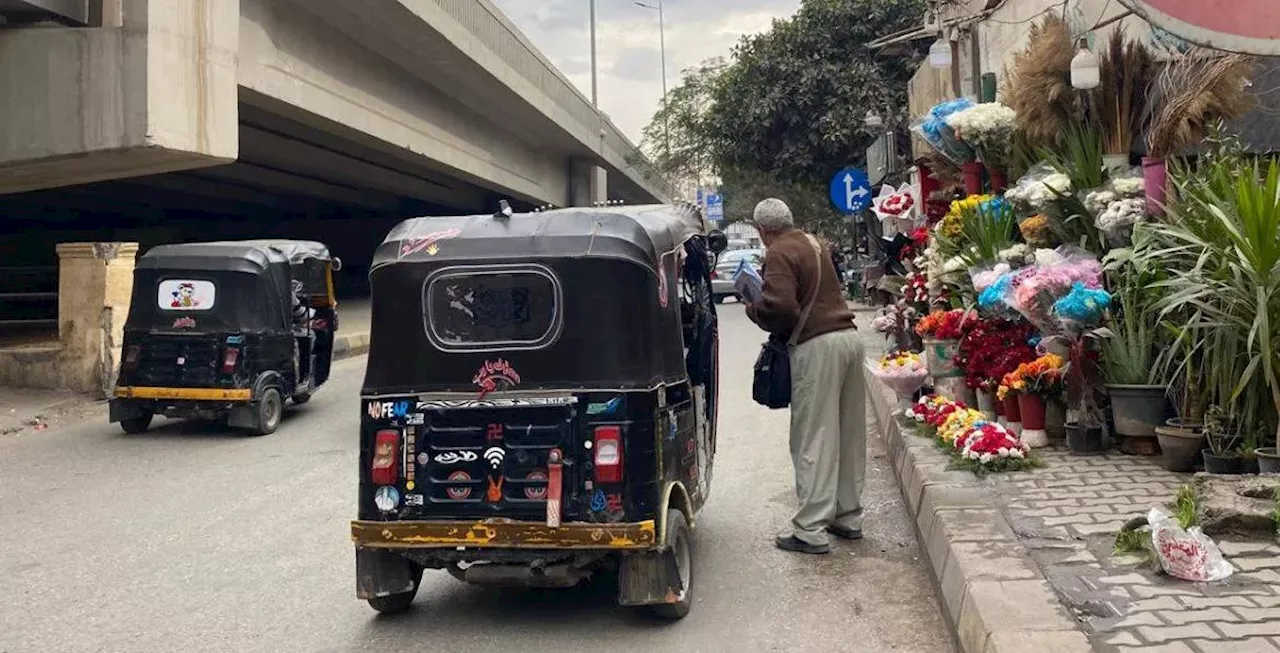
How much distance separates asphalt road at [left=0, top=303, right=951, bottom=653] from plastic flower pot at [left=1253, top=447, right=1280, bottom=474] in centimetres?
179

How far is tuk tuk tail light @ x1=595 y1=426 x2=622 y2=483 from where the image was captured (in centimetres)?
464

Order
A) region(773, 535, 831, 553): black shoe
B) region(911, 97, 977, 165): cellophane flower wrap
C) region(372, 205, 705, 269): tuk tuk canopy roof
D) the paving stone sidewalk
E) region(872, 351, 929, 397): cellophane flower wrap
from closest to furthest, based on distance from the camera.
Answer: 1. the paving stone sidewalk
2. region(372, 205, 705, 269): tuk tuk canopy roof
3. region(773, 535, 831, 553): black shoe
4. region(872, 351, 929, 397): cellophane flower wrap
5. region(911, 97, 977, 165): cellophane flower wrap

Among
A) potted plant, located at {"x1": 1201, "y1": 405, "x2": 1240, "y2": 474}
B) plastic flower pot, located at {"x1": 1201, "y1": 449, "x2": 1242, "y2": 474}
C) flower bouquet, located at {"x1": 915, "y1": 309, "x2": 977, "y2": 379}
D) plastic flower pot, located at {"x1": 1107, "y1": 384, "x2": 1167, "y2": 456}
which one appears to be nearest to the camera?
plastic flower pot, located at {"x1": 1201, "y1": 449, "x2": 1242, "y2": 474}

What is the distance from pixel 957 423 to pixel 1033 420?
1.65ft

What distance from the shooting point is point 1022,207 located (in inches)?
317

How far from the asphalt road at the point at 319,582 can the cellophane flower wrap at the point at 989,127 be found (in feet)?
9.14

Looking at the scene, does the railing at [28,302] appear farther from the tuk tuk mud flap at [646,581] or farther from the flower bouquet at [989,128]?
the tuk tuk mud flap at [646,581]

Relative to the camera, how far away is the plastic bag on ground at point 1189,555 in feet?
14.2

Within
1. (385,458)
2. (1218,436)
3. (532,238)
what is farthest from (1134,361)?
(385,458)

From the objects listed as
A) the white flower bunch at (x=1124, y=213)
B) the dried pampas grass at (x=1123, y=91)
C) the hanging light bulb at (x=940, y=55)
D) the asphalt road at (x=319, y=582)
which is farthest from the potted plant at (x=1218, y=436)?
the hanging light bulb at (x=940, y=55)

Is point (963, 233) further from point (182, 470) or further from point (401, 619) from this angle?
point (182, 470)

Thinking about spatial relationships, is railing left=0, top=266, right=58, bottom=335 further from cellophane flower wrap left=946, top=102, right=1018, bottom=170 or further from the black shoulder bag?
the black shoulder bag

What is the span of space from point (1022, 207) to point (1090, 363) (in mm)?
1581

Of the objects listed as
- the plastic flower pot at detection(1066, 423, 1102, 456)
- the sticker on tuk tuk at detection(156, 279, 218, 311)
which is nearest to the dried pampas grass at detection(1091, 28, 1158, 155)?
the plastic flower pot at detection(1066, 423, 1102, 456)
